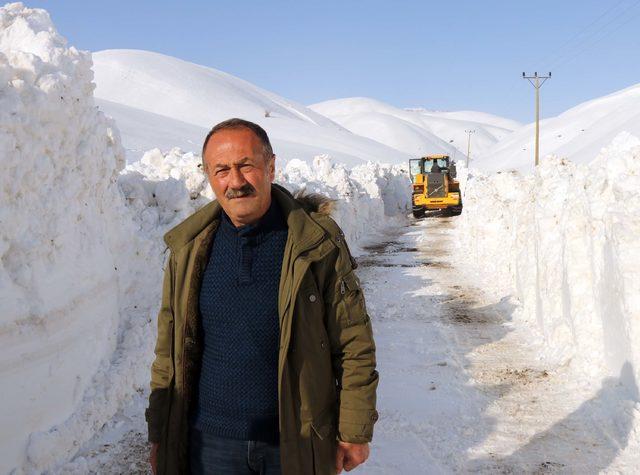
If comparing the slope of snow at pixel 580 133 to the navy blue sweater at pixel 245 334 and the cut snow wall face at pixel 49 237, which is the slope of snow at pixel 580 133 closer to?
the cut snow wall face at pixel 49 237

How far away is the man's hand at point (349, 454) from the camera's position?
2.17 meters

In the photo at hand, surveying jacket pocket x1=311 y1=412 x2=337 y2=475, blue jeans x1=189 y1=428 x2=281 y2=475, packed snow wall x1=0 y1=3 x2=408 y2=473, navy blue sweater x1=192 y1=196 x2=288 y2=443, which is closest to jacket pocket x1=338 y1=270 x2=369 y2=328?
navy blue sweater x1=192 y1=196 x2=288 y2=443

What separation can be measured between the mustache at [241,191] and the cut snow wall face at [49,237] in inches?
89.0

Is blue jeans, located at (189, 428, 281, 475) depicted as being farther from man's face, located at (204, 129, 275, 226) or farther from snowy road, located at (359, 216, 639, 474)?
snowy road, located at (359, 216, 639, 474)

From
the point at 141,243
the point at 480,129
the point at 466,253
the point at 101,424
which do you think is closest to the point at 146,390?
the point at 101,424

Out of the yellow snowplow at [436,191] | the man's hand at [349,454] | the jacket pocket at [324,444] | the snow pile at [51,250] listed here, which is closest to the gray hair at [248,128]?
the jacket pocket at [324,444]

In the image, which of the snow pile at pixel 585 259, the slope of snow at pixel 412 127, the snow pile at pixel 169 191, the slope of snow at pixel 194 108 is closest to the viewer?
the snow pile at pixel 585 259

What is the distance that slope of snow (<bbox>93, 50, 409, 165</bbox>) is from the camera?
1906 inches

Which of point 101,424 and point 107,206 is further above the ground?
point 107,206

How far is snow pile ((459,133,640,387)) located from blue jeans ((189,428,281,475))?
362 cm

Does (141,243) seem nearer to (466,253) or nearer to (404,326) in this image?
(404,326)

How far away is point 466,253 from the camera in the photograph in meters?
14.6

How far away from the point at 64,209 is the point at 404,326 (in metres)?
4.79

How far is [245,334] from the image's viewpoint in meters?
2.11
